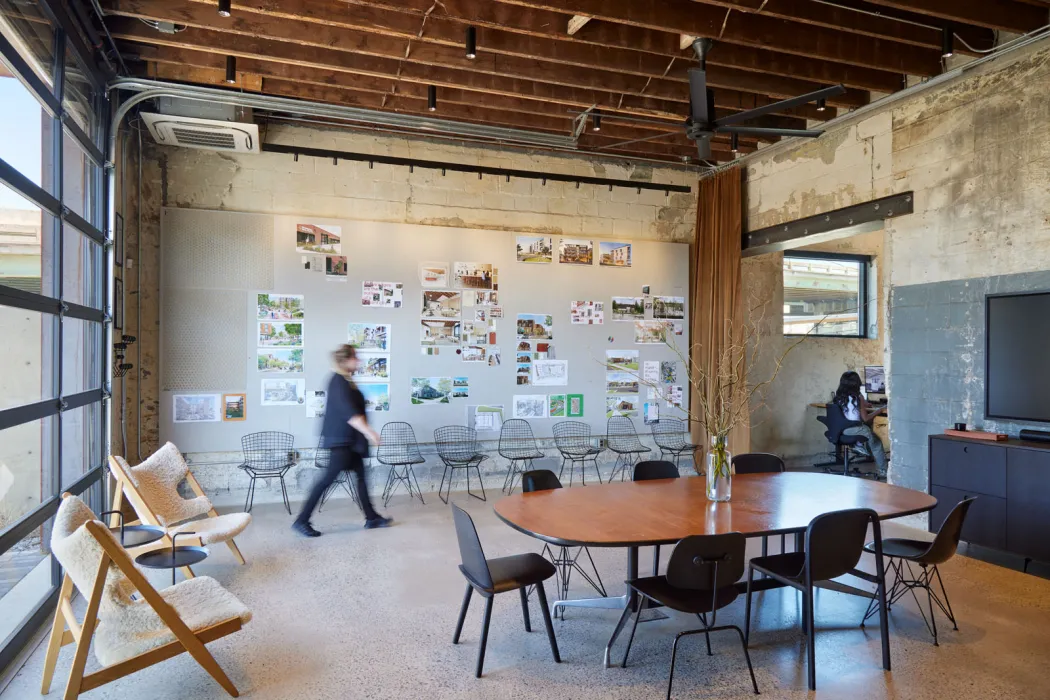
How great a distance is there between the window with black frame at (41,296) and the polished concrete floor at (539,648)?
0.66 m

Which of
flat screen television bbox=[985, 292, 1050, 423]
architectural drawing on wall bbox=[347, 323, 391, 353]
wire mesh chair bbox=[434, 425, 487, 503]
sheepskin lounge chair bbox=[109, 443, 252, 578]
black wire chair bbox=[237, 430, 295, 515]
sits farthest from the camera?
wire mesh chair bbox=[434, 425, 487, 503]

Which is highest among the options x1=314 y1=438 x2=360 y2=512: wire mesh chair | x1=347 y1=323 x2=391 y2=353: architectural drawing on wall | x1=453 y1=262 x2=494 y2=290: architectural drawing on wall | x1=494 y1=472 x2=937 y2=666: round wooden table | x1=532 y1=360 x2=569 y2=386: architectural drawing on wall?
x1=453 y1=262 x2=494 y2=290: architectural drawing on wall

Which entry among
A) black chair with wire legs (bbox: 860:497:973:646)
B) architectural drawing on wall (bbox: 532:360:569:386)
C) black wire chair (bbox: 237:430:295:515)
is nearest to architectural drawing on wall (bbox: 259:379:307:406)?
black wire chair (bbox: 237:430:295:515)

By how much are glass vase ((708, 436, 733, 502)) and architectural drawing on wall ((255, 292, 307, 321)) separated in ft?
14.7

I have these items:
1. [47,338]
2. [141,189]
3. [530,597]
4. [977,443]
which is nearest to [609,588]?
[530,597]

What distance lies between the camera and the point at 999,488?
443cm

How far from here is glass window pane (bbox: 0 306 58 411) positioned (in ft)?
10.2

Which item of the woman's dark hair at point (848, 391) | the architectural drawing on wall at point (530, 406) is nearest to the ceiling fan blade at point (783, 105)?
the architectural drawing on wall at point (530, 406)

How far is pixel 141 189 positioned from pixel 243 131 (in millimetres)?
1267

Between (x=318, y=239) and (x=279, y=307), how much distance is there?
0.80 m

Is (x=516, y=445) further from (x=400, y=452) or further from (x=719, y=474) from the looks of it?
(x=719, y=474)

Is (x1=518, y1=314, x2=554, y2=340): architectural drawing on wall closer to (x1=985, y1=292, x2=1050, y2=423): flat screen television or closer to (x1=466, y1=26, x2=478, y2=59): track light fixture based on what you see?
(x1=466, y1=26, x2=478, y2=59): track light fixture

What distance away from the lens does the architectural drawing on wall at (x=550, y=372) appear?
7.25m

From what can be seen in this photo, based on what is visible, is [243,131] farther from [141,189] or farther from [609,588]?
[609,588]
